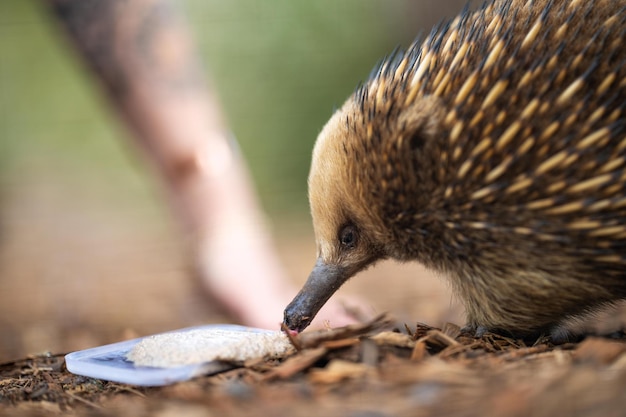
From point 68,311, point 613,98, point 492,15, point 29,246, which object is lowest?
point 613,98

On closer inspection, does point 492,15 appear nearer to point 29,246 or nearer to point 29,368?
point 29,368

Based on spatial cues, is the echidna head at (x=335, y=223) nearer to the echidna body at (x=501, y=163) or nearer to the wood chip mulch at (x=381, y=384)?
the echidna body at (x=501, y=163)

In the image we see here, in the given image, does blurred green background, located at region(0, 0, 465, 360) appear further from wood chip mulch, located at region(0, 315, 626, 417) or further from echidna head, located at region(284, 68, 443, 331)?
wood chip mulch, located at region(0, 315, 626, 417)

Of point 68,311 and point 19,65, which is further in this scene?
point 19,65

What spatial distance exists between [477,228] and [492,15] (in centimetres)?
60

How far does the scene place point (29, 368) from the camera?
2174 mm

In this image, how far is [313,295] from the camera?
2.14m

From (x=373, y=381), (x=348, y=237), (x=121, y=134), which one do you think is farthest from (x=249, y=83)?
(x=373, y=381)

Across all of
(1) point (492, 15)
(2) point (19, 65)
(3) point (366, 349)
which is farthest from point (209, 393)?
(2) point (19, 65)

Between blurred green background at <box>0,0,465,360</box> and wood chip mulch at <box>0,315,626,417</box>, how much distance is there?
4.21m

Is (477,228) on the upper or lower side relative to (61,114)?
lower

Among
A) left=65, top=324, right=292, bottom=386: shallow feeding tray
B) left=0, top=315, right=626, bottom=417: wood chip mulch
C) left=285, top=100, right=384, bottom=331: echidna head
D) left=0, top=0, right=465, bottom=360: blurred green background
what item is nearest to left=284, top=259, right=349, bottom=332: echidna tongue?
left=285, top=100, right=384, bottom=331: echidna head


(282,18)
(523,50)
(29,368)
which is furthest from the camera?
(282,18)

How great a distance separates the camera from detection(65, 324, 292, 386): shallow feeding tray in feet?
5.68
